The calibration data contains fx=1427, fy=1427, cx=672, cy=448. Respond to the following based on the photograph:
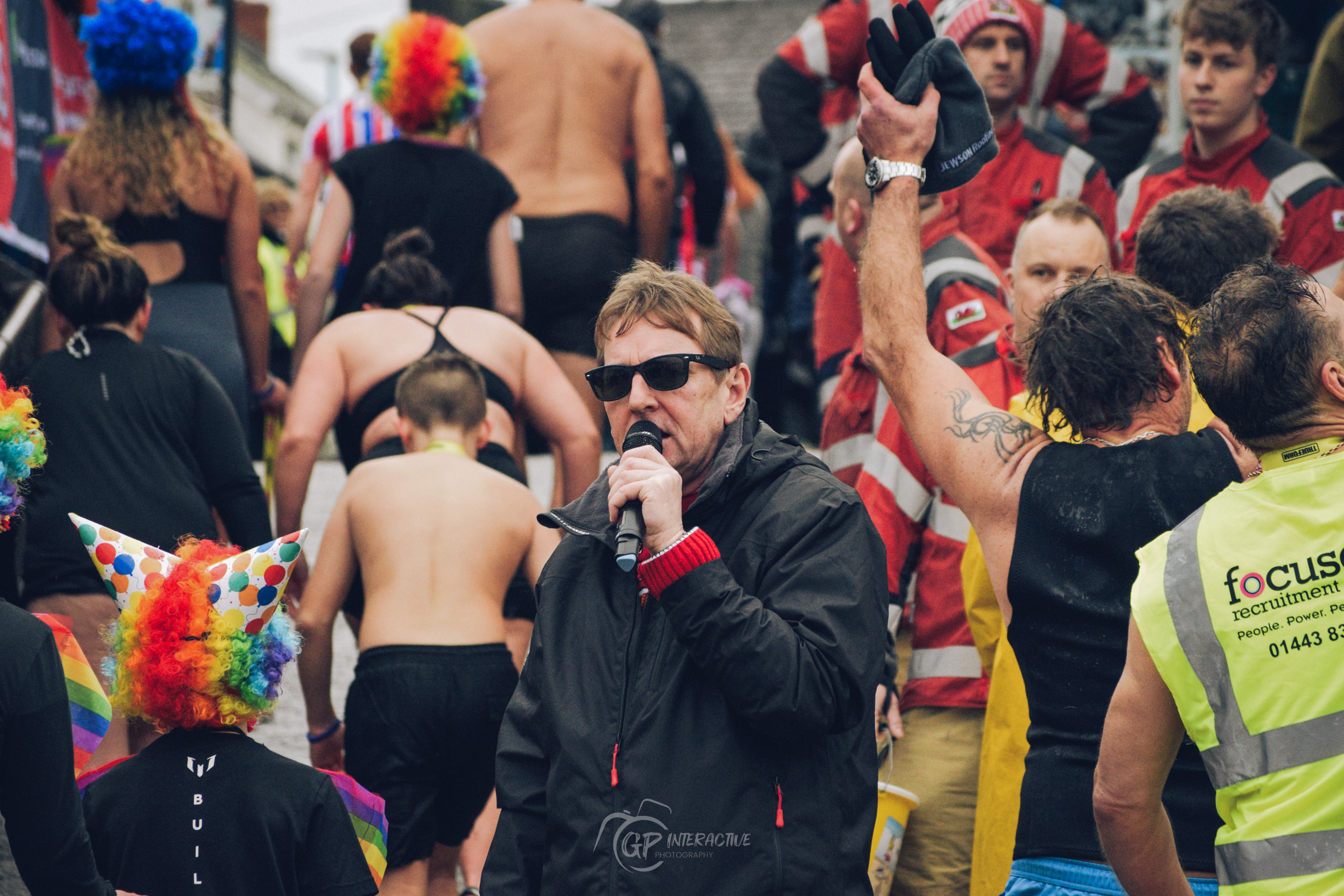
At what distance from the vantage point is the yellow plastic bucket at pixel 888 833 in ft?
11.3

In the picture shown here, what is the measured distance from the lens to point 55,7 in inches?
271

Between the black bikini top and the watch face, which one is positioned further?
the black bikini top

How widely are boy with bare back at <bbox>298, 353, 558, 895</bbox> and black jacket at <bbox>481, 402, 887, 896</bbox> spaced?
145 cm

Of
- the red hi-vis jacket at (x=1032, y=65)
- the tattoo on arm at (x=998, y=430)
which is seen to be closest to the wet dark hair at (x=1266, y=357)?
the tattoo on arm at (x=998, y=430)

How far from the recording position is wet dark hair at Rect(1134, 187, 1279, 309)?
3.25 metres

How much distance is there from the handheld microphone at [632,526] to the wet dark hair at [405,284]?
8.31ft

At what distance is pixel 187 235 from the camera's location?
507cm

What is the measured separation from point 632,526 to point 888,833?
5.12 ft

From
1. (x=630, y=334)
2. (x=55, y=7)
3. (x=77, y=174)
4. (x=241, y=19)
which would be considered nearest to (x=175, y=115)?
(x=77, y=174)

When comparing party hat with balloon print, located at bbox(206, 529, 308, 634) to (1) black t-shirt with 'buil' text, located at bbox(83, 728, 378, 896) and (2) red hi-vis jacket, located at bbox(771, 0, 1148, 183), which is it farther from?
(2) red hi-vis jacket, located at bbox(771, 0, 1148, 183)

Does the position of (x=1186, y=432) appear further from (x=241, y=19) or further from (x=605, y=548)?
(x=241, y=19)

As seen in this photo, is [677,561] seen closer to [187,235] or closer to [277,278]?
[187,235]

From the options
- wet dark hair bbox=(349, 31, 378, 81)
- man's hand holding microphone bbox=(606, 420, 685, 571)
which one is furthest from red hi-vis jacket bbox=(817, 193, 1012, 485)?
wet dark hair bbox=(349, 31, 378, 81)

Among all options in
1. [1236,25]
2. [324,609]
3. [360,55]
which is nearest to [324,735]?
[324,609]
